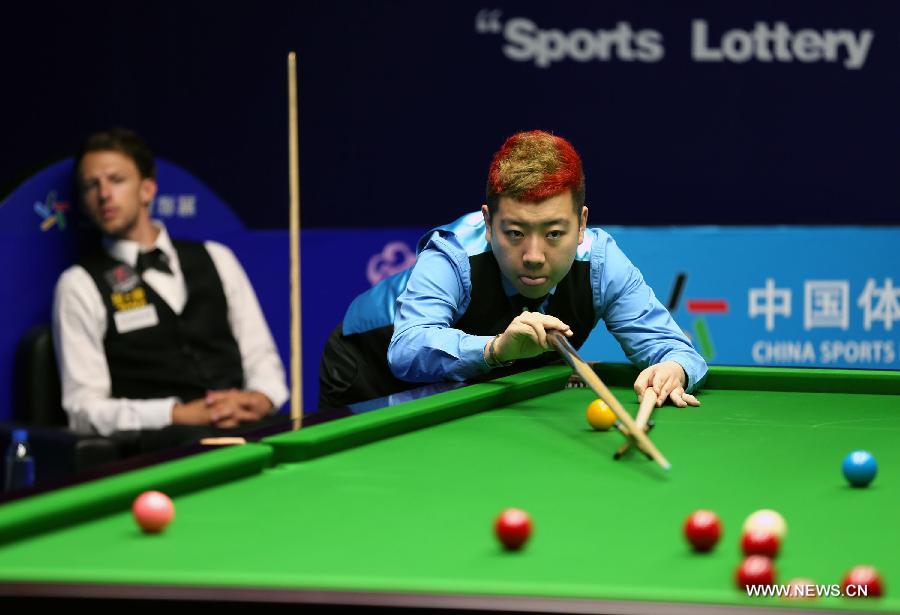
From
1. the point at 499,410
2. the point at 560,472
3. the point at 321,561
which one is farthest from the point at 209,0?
the point at 321,561

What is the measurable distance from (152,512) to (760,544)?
2.22 feet

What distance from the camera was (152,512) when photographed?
152 cm

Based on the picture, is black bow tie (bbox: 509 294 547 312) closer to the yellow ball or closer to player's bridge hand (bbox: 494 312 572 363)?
player's bridge hand (bbox: 494 312 572 363)

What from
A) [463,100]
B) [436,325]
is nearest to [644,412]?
[436,325]

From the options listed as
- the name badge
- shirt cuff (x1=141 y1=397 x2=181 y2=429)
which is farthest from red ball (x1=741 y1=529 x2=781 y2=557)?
the name badge

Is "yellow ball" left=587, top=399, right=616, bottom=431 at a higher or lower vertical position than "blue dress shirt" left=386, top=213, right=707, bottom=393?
lower

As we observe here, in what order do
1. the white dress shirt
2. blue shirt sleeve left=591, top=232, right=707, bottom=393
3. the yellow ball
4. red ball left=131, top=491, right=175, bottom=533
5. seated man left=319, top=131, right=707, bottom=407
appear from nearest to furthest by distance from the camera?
1. red ball left=131, top=491, right=175, bottom=533
2. the yellow ball
3. seated man left=319, top=131, right=707, bottom=407
4. blue shirt sleeve left=591, top=232, right=707, bottom=393
5. the white dress shirt

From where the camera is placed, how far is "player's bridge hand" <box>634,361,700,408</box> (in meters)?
2.64

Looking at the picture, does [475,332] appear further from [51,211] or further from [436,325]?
[51,211]

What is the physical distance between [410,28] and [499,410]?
319cm

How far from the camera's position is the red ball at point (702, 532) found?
1.45 meters

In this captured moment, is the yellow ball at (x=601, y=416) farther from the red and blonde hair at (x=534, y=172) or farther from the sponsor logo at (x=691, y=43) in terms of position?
the sponsor logo at (x=691, y=43)

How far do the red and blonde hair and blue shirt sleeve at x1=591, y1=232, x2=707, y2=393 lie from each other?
0.22 m

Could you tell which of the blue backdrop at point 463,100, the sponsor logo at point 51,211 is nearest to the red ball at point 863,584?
the sponsor logo at point 51,211
